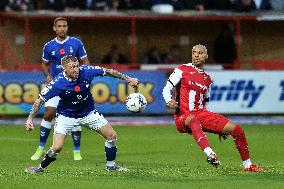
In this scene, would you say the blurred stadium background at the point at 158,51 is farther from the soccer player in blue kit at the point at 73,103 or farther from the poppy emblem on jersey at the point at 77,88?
the poppy emblem on jersey at the point at 77,88

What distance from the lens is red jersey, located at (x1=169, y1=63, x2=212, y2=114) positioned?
50.5 feet

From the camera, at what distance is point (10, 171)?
1495 cm

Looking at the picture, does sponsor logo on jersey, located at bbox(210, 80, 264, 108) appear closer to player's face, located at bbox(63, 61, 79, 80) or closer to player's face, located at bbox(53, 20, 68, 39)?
player's face, located at bbox(53, 20, 68, 39)

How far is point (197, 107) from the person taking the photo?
15.4 m

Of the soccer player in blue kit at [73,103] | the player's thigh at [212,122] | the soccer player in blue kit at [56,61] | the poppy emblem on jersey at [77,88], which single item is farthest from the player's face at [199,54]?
the soccer player in blue kit at [56,61]

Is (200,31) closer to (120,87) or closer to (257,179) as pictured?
(120,87)

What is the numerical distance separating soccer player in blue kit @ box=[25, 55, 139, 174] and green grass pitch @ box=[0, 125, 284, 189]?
1.13ft

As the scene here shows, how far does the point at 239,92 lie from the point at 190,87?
12.4 meters

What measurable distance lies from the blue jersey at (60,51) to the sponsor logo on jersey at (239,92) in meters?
10.0

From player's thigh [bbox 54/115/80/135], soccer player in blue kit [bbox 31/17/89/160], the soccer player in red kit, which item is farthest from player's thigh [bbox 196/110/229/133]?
soccer player in blue kit [bbox 31/17/89/160]

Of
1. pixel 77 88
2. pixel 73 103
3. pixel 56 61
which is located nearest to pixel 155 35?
pixel 56 61

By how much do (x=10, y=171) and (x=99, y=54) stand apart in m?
17.9

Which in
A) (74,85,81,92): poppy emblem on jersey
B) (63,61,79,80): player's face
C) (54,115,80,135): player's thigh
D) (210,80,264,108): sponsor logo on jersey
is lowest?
(210,80,264,108): sponsor logo on jersey

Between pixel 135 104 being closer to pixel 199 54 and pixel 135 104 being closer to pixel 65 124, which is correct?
pixel 65 124
